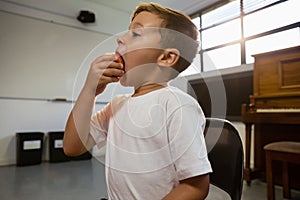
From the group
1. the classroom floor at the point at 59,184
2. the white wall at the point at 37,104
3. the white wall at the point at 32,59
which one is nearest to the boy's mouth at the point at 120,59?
the classroom floor at the point at 59,184

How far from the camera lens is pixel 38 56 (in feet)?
11.9

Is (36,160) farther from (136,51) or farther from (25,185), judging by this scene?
(136,51)

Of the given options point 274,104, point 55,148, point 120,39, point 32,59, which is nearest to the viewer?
point 120,39

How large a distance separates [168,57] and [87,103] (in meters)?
0.19

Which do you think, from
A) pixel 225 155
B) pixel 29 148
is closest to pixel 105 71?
pixel 225 155

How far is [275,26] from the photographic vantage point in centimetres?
305

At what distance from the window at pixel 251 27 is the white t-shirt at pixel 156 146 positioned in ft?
8.10

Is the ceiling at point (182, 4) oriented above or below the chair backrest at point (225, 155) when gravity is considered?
above

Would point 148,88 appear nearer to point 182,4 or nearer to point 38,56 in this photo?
point 38,56

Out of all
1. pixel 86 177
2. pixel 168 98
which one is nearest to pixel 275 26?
pixel 86 177

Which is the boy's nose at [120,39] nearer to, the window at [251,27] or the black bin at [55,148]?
the window at [251,27]

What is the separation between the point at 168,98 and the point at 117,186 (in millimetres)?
196

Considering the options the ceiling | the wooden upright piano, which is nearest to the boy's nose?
the wooden upright piano

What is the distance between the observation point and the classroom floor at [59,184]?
78.1 inches
